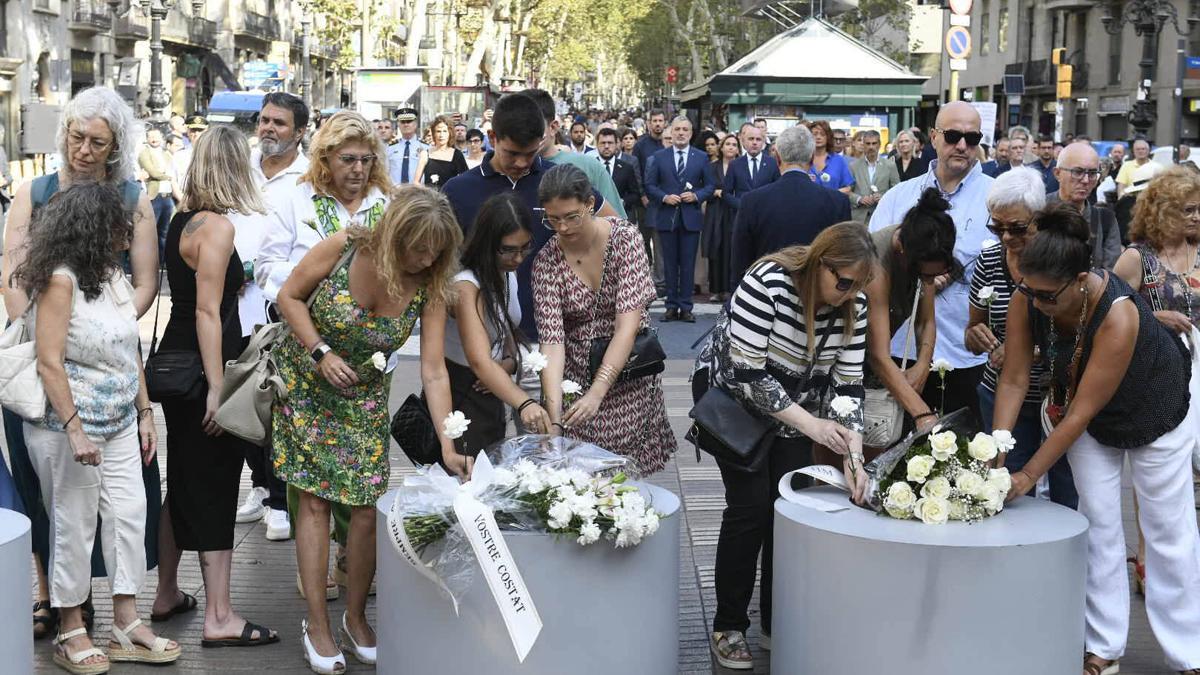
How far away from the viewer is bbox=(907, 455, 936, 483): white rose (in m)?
4.56

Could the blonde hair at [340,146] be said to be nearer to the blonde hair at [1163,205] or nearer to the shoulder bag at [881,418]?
the shoulder bag at [881,418]

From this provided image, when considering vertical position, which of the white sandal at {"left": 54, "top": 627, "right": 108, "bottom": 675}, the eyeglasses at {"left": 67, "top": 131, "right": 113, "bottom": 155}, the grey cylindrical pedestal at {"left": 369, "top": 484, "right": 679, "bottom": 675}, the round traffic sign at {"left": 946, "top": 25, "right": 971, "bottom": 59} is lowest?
the white sandal at {"left": 54, "top": 627, "right": 108, "bottom": 675}

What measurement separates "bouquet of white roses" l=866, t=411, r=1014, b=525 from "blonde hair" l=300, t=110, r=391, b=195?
7.80ft

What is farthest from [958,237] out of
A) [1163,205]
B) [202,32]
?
[202,32]

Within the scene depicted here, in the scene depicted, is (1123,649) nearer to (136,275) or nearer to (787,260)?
(787,260)

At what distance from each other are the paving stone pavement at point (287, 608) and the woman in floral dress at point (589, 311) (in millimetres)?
862

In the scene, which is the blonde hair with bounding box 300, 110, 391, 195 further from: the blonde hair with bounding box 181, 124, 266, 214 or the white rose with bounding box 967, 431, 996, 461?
the white rose with bounding box 967, 431, 996, 461

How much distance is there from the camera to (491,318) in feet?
17.8

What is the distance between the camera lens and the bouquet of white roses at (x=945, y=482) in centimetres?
451

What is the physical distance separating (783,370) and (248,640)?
221 centimetres

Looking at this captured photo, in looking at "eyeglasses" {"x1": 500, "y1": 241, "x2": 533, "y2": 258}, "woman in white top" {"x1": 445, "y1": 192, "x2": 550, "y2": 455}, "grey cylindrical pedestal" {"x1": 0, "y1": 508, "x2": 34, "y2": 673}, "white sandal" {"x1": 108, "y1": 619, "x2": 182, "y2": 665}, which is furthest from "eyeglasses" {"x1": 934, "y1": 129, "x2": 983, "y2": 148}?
"grey cylindrical pedestal" {"x1": 0, "y1": 508, "x2": 34, "y2": 673}

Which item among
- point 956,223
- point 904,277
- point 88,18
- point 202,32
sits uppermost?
point 202,32

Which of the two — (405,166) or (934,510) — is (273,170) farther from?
(405,166)

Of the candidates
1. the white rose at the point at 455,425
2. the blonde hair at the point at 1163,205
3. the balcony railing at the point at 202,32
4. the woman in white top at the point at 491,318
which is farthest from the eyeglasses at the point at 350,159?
the balcony railing at the point at 202,32
